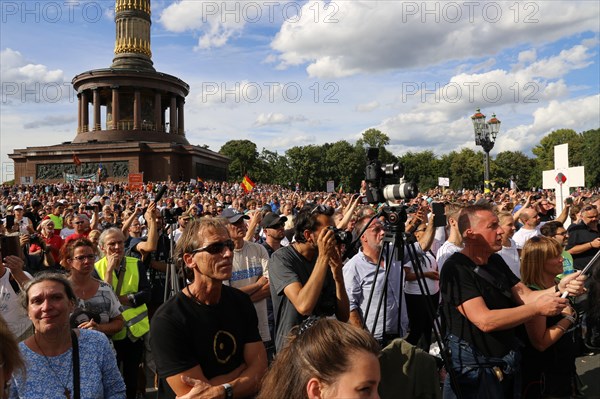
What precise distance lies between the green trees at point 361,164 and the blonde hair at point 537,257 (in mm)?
81794

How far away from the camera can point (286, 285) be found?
3.71 metres

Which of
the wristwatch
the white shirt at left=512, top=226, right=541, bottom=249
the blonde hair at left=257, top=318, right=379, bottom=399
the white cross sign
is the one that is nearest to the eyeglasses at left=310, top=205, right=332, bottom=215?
the wristwatch

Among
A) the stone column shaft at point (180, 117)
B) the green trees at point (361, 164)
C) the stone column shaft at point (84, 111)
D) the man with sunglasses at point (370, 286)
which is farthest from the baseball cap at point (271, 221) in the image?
the green trees at point (361, 164)

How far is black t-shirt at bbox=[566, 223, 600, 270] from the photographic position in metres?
7.43

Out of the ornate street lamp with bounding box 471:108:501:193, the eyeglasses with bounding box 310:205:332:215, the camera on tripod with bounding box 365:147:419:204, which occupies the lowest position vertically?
the eyeglasses with bounding box 310:205:332:215

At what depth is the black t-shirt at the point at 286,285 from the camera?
148 inches

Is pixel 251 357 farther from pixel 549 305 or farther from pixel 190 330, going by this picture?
pixel 549 305

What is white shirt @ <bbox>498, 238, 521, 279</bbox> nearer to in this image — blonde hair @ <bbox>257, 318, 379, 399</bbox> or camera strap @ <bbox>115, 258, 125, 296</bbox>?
camera strap @ <bbox>115, 258, 125, 296</bbox>

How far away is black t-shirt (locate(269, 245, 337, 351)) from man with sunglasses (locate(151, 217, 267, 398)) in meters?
0.67

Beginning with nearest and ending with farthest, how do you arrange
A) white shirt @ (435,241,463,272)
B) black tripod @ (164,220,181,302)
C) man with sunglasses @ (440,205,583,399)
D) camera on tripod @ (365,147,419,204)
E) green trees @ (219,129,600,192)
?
man with sunglasses @ (440,205,583,399) → camera on tripod @ (365,147,419,204) → black tripod @ (164,220,181,302) → white shirt @ (435,241,463,272) → green trees @ (219,129,600,192)

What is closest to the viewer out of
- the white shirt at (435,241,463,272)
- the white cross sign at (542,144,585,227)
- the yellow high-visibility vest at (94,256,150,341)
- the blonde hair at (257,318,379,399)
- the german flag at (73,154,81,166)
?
the blonde hair at (257,318,379,399)

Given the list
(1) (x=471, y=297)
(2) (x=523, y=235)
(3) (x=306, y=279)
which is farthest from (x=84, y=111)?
(1) (x=471, y=297)

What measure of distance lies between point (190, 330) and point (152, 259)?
14.6ft

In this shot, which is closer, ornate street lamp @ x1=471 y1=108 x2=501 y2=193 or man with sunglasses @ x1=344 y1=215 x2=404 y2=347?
man with sunglasses @ x1=344 y1=215 x2=404 y2=347
